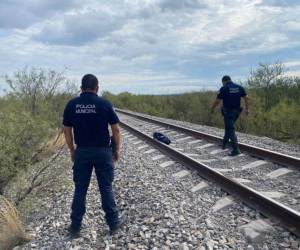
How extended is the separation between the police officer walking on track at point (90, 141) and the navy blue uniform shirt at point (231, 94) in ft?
20.4

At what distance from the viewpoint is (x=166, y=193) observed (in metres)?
7.65

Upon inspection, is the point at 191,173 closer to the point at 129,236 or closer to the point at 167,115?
the point at 129,236

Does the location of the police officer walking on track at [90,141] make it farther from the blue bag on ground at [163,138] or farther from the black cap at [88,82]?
the blue bag on ground at [163,138]

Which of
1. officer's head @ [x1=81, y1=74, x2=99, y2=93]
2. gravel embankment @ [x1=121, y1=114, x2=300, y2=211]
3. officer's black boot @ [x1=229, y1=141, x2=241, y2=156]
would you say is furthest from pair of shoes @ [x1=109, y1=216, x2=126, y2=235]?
officer's black boot @ [x1=229, y1=141, x2=241, y2=156]

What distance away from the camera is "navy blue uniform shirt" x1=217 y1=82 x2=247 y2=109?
458 inches

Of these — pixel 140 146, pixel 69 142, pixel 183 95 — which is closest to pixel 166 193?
pixel 69 142

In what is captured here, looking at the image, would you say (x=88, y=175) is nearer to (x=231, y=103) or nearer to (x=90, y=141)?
(x=90, y=141)

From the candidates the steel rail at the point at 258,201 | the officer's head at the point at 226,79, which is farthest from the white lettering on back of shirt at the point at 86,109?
the officer's head at the point at 226,79

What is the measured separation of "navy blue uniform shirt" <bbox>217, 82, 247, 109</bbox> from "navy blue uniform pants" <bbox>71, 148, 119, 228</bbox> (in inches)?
251

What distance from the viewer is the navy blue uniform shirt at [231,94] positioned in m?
11.6

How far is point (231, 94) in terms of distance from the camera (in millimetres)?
11672

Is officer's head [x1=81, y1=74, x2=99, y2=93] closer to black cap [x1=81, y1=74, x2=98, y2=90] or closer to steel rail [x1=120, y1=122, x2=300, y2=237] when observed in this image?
black cap [x1=81, y1=74, x2=98, y2=90]

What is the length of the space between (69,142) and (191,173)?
13.4 feet

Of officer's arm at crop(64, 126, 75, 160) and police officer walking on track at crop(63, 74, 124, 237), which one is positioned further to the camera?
officer's arm at crop(64, 126, 75, 160)
